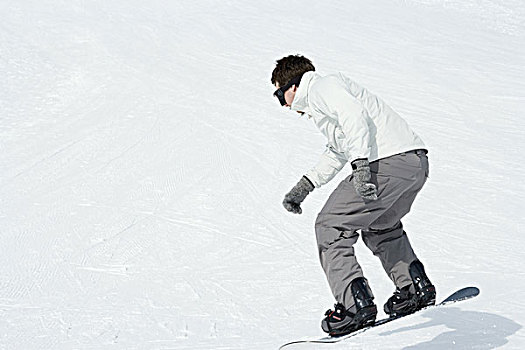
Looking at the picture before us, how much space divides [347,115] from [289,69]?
1.48ft

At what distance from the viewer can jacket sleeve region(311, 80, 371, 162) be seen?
10.6ft

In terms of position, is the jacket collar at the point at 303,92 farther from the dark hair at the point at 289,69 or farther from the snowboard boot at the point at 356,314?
the snowboard boot at the point at 356,314

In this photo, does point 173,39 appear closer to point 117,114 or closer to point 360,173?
point 117,114

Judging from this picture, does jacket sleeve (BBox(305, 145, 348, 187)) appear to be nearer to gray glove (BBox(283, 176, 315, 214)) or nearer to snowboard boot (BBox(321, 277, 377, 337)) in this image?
gray glove (BBox(283, 176, 315, 214))

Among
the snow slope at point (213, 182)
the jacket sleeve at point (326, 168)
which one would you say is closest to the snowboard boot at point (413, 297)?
the snow slope at point (213, 182)

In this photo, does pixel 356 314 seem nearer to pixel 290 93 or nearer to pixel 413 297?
pixel 413 297

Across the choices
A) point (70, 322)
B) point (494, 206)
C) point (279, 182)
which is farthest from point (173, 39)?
point (70, 322)

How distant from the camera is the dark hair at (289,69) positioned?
350 cm

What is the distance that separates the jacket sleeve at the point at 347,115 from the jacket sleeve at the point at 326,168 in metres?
0.37

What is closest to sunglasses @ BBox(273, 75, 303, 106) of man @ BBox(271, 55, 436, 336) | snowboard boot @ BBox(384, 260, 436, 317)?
man @ BBox(271, 55, 436, 336)

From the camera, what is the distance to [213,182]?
6543mm

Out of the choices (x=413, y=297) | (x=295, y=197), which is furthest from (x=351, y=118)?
(x=413, y=297)

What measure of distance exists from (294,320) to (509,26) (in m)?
11.1

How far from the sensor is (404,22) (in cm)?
1361
